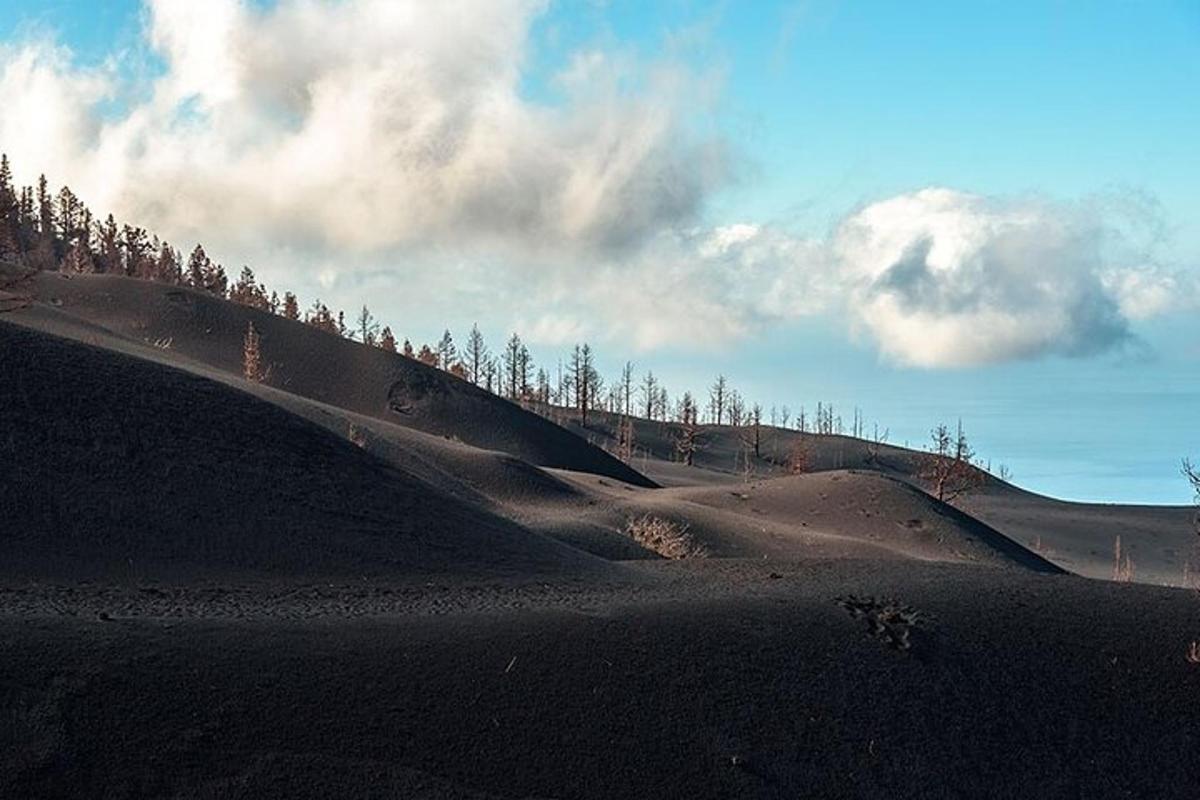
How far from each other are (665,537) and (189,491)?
56.6 feet

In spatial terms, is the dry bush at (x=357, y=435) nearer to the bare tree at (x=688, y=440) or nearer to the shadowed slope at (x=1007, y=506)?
the shadowed slope at (x=1007, y=506)

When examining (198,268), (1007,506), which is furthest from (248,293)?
(1007,506)

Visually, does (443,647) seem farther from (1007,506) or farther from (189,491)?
(1007,506)

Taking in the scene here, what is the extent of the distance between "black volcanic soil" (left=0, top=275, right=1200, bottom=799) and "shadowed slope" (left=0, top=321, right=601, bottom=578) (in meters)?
0.06

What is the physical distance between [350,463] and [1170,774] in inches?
598

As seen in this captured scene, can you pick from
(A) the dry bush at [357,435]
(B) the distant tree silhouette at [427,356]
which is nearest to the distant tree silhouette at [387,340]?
(B) the distant tree silhouette at [427,356]

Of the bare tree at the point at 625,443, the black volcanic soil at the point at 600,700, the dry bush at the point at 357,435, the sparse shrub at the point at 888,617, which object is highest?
the bare tree at the point at 625,443

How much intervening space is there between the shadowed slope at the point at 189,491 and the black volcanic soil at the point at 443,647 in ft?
0.20

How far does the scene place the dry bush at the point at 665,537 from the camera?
104 feet

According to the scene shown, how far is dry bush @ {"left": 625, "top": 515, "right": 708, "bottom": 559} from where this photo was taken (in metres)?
31.7

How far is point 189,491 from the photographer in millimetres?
18094

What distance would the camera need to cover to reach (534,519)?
31.4 meters

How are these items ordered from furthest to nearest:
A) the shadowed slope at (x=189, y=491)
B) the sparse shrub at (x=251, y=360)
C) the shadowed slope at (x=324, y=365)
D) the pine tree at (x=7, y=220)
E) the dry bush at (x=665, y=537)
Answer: the pine tree at (x=7, y=220), the shadowed slope at (x=324, y=365), the sparse shrub at (x=251, y=360), the dry bush at (x=665, y=537), the shadowed slope at (x=189, y=491)

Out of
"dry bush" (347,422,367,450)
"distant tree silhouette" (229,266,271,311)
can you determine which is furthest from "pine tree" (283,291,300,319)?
"dry bush" (347,422,367,450)
